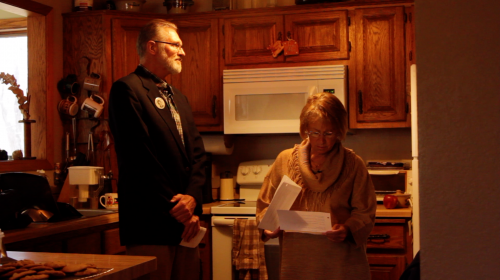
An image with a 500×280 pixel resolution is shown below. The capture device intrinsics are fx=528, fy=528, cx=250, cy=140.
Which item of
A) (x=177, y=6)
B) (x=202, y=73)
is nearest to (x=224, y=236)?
(x=202, y=73)

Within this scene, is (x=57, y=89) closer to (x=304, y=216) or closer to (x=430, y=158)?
(x=304, y=216)

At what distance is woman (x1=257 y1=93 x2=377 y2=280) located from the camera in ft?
5.65

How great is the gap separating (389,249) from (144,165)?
1.61 m

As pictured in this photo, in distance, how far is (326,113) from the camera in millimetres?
1792

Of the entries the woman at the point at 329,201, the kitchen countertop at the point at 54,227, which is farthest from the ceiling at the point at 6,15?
the woman at the point at 329,201

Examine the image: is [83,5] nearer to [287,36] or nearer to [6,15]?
[6,15]

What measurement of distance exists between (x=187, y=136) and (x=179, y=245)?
46cm

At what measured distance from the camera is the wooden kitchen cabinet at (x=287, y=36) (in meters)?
3.42

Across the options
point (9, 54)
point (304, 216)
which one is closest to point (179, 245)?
point (304, 216)

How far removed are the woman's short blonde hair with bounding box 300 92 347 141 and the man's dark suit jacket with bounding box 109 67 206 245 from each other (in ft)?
1.88

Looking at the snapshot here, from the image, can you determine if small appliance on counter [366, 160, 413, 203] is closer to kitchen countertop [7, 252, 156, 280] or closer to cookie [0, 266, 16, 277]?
kitchen countertop [7, 252, 156, 280]

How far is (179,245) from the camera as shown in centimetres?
207

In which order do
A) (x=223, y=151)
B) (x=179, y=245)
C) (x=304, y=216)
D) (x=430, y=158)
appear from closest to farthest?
(x=430, y=158)
(x=304, y=216)
(x=179, y=245)
(x=223, y=151)

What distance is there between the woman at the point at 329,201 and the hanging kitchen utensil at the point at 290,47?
1676 mm
